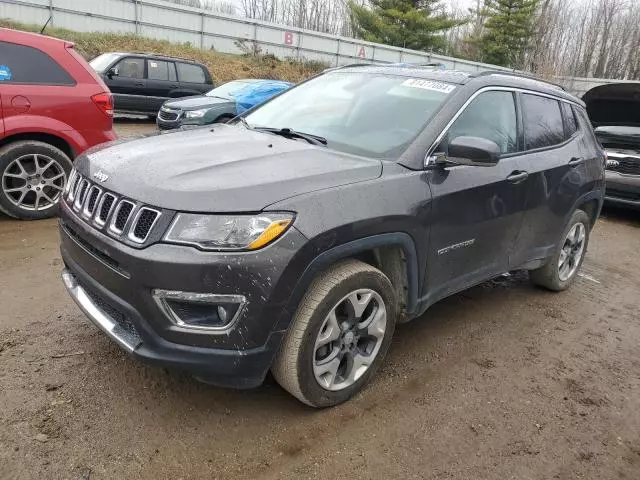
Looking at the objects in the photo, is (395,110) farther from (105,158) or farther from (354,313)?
(105,158)

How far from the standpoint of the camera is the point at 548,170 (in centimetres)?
402

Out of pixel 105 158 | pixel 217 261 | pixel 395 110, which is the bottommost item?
pixel 217 261

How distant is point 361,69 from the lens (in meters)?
4.05

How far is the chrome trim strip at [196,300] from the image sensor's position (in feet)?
7.57

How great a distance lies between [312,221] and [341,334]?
693 mm

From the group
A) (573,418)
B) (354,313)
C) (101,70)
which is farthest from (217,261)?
(101,70)

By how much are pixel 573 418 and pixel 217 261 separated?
2176mm

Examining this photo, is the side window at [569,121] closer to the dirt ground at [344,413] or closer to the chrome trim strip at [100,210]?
the dirt ground at [344,413]

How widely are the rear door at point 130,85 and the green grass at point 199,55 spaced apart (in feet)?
24.8

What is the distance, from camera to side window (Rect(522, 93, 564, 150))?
13.0 feet

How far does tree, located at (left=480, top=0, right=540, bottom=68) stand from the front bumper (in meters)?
34.7

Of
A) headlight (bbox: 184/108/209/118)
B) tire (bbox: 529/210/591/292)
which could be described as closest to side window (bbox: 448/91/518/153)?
tire (bbox: 529/210/591/292)

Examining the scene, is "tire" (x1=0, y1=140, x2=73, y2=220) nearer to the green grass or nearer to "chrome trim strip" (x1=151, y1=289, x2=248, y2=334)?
"chrome trim strip" (x1=151, y1=289, x2=248, y2=334)

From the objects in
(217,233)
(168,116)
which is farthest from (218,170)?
(168,116)
